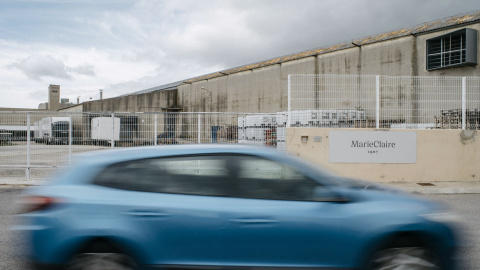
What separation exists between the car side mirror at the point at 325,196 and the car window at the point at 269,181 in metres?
0.04

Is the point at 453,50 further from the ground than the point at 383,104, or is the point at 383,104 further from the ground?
the point at 453,50

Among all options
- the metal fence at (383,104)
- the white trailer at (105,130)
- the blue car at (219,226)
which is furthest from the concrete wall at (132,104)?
the blue car at (219,226)

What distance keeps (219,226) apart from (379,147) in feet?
30.3

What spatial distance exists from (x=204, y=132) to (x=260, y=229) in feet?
29.0

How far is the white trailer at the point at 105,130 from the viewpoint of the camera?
11.5 metres

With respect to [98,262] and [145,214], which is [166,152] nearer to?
[145,214]

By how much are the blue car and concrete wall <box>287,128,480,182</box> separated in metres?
8.01

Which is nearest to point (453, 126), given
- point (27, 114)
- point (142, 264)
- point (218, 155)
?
point (218, 155)

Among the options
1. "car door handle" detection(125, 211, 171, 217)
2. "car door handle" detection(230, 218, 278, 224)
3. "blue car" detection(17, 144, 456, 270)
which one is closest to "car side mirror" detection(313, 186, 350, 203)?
"blue car" detection(17, 144, 456, 270)

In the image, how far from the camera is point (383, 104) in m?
11.8

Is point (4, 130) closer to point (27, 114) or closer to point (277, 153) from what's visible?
point (27, 114)

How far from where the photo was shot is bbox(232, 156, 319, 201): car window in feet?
10.8

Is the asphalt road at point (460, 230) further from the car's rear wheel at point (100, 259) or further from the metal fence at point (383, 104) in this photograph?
the metal fence at point (383, 104)

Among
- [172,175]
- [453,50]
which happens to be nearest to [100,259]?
[172,175]
